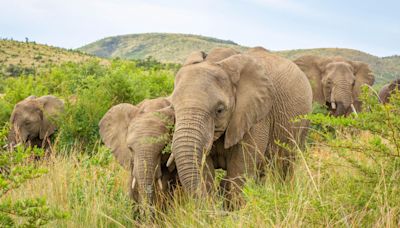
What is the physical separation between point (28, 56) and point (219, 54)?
6020 centimetres

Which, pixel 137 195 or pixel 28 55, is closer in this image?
pixel 137 195

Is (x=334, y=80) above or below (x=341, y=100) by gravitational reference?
above

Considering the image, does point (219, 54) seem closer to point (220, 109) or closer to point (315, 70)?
point (220, 109)

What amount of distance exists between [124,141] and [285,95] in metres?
1.95

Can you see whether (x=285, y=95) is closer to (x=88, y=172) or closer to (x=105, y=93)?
(x=88, y=172)

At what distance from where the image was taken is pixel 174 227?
5133mm

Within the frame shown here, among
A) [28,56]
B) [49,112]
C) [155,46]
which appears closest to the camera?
[49,112]

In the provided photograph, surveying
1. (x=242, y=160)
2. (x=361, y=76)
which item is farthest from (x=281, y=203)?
(x=361, y=76)

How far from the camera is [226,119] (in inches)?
204

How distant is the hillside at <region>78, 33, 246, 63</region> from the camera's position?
121375 mm

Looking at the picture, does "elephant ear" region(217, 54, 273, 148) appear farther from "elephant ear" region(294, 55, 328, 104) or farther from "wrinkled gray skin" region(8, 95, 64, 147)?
"elephant ear" region(294, 55, 328, 104)

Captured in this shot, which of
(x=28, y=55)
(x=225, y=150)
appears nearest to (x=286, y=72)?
(x=225, y=150)

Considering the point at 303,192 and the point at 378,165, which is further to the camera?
the point at 303,192

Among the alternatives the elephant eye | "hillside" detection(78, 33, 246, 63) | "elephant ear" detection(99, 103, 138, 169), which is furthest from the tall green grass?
"hillside" detection(78, 33, 246, 63)
